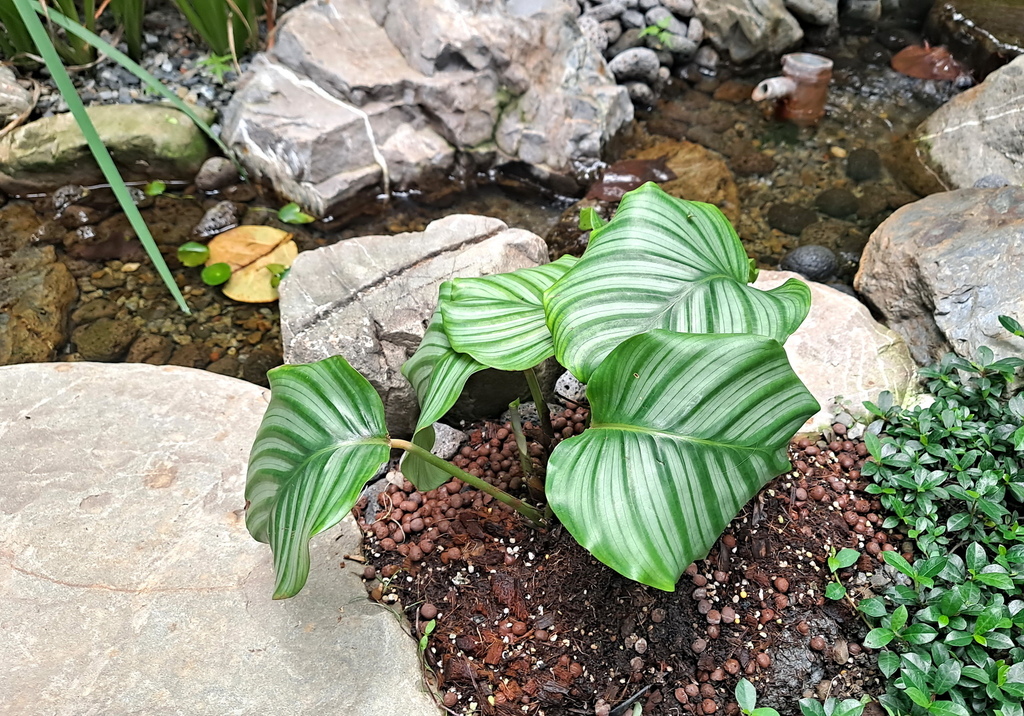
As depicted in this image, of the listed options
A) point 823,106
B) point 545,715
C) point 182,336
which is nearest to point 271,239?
point 182,336

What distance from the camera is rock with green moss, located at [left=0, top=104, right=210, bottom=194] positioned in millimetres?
3367

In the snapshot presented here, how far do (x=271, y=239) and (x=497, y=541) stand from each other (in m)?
2.03

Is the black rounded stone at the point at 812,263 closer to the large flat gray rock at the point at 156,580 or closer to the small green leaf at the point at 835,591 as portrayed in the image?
the small green leaf at the point at 835,591

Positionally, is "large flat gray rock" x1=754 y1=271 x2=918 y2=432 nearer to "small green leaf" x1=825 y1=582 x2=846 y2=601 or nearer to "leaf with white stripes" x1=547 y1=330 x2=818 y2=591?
"small green leaf" x1=825 y1=582 x2=846 y2=601

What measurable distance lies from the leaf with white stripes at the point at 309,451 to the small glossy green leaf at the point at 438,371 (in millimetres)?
122

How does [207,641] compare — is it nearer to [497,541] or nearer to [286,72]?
[497,541]

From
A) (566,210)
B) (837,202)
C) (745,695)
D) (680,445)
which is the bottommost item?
(566,210)

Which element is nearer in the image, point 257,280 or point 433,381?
point 433,381

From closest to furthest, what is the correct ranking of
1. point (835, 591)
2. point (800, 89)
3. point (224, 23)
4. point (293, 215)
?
point (835, 591), point (293, 215), point (224, 23), point (800, 89)

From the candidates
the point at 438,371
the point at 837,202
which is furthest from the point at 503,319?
the point at 837,202

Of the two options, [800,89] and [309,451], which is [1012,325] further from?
[800,89]

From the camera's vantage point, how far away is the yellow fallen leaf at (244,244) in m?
3.17

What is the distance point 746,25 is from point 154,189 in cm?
351

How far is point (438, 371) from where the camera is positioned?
162 centimetres
